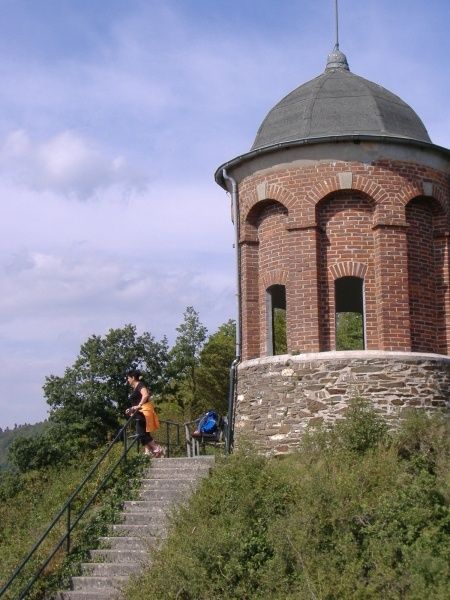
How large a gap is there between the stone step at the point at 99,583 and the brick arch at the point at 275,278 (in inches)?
261

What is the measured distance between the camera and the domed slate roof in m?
16.8

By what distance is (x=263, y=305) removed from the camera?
17.4 meters

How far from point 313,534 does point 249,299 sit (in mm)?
7022

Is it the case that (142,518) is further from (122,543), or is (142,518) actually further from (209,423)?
(209,423)

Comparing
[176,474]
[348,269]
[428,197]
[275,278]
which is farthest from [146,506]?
[428,197]

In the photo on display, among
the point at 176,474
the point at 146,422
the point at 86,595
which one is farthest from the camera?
the point at 146,422

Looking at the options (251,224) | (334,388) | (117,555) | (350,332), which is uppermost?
(350,332)

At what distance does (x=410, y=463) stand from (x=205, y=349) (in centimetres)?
2740

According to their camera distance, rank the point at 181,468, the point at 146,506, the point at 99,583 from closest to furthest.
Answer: the point at 99,583, the point at 146,506, the point at 181,468

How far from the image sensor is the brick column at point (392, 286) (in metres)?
16.1

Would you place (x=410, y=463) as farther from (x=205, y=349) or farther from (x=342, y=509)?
(x=205, y=349)

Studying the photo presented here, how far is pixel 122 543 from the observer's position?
13.4 meters

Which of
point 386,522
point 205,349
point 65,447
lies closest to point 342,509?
point 386,522

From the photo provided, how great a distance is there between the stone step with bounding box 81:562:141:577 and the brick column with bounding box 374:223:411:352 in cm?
610
